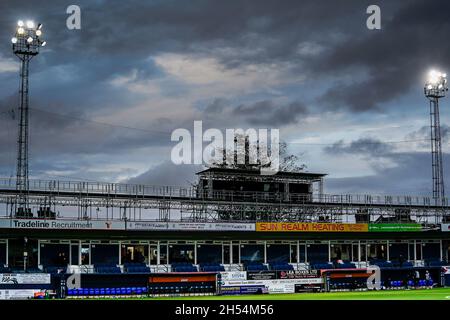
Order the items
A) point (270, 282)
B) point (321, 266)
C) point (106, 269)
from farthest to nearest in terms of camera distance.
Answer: point (321, 266), point (270, 282), point (106, 269)

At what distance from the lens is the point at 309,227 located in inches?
2566

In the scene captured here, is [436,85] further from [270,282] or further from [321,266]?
[270,282]

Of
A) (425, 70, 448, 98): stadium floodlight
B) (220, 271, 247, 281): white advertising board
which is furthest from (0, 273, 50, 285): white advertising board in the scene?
(425, 70, 448, 98): stadium floodlight

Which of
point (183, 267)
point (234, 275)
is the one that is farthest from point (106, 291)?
point (234, 275)

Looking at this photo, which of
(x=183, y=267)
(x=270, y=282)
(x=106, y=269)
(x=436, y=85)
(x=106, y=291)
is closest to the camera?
(x=106, y=291)

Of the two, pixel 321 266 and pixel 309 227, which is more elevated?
pixel 309 227

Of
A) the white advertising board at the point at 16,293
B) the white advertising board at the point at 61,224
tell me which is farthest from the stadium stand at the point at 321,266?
the white advertising board at the point at 16,293

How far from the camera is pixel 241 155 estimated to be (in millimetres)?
96125

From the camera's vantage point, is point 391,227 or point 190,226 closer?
point 190,226

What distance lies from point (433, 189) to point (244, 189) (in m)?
21.6

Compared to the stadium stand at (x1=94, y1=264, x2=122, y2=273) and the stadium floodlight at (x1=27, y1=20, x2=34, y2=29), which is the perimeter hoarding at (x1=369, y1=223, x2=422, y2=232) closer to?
the stadium stand at (x1=94, y1=264, x2=122, y2=273)

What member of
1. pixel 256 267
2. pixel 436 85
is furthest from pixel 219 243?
pixel 436 85

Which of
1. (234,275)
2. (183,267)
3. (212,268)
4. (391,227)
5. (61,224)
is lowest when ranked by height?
(234,275)

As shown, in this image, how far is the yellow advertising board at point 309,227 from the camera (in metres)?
63.4
